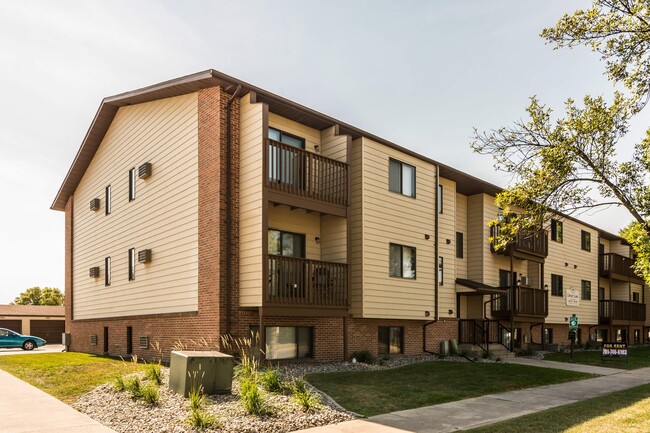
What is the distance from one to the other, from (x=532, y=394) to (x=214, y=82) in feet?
Result: 38.4

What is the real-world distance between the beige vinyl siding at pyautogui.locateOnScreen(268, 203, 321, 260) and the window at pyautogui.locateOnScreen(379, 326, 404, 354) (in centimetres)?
379

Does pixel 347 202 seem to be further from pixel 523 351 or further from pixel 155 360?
pixel 523 351

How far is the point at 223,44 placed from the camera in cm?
1304

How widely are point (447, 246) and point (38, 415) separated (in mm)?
16091

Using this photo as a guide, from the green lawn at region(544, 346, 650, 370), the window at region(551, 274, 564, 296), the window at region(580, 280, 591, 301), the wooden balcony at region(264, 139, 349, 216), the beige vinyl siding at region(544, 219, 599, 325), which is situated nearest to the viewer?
the wooden balcony at region(264, 139, 349, 216)

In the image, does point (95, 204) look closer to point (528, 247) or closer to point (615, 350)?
point (528, 247)

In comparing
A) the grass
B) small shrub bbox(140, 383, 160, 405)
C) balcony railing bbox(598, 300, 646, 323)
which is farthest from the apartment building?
balcony railing bbox(598, 300, 646, 323)

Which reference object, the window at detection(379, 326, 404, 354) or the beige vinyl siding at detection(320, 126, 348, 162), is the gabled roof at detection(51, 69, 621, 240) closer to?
the beige vinyl siding at detection(320, 126, 348, 162)

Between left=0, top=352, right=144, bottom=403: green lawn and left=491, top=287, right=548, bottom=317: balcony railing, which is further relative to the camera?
left=491, top=287, right=548, bottom=317: balcony railing

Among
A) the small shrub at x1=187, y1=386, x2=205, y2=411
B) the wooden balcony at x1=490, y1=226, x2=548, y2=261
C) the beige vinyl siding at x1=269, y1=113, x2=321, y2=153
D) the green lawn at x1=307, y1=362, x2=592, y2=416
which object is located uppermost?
the beige vinyl siding at x1=269, y1=113, x2=321, y2=153

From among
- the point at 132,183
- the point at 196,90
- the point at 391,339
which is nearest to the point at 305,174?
the point at 196,90

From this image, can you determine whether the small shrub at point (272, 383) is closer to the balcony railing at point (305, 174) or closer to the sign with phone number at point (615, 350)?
the balcony railing at point (305, 174)

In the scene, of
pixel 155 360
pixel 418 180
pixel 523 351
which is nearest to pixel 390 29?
pixel 418 180

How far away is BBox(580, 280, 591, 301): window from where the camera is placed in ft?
109
